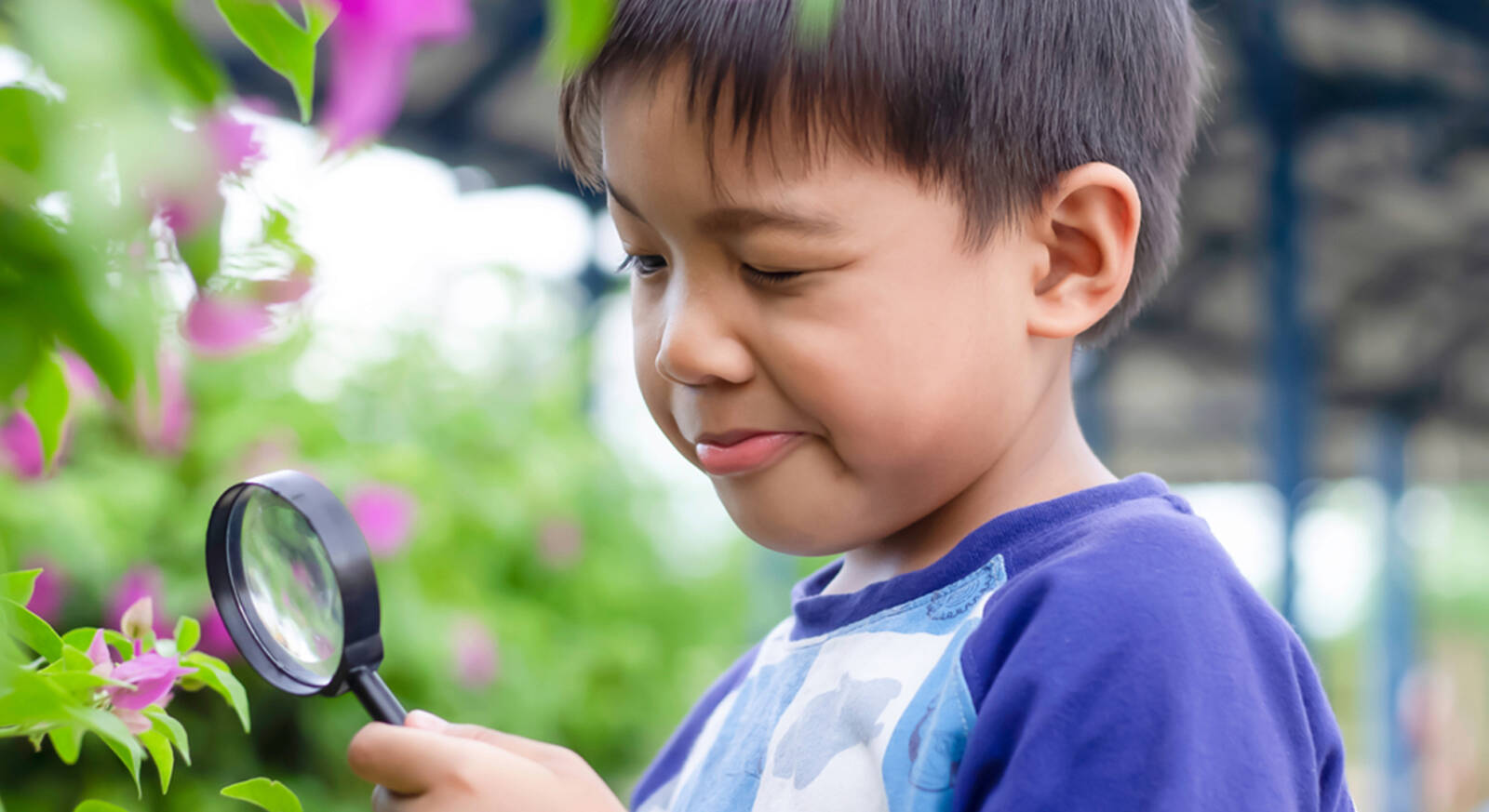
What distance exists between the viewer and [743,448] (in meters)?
0.80

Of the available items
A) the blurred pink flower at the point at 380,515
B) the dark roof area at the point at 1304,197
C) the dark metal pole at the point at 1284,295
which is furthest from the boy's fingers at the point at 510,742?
the dark metal pole at the point at 1284,295

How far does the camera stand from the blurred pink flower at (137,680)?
588 millimetres

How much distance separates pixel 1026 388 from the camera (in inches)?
32.4

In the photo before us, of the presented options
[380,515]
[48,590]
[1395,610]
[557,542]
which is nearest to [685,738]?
[48,590]

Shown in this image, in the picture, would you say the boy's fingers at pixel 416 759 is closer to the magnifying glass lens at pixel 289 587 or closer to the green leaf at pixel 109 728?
the magnifying glass lens at pixel 289 587

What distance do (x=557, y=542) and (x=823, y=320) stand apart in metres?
2.44

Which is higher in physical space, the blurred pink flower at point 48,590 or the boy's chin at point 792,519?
the boy's chin at point 792,519

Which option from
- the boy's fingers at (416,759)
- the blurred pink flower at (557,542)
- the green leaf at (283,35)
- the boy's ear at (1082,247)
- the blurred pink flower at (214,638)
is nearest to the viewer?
the green leaf at (283,35)

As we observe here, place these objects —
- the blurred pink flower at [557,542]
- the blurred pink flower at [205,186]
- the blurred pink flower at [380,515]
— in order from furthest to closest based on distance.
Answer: the blurred pink flower at [557,542]
the blurred pink flower at [380,515]
the blurred pink flower at [205,186]

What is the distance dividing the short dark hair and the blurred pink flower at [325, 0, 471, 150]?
305 millimetres

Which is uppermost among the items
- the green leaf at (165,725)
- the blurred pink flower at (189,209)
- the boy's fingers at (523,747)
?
the blurred pink flower at (189,209)

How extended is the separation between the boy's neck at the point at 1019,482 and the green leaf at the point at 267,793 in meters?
0.40

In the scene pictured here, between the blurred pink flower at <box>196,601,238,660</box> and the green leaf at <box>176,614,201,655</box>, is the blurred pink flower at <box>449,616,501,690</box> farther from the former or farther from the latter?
the green leaf at <box>176,614,201,655</box>

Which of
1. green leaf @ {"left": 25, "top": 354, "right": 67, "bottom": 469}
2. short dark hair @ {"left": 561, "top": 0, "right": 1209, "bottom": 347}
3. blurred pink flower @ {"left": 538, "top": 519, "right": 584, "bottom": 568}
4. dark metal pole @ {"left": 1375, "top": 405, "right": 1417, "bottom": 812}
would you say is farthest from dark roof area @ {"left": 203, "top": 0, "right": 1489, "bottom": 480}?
green leaf @ {"left": 25, "top": 354, "right": 67, "bottom": 469}
